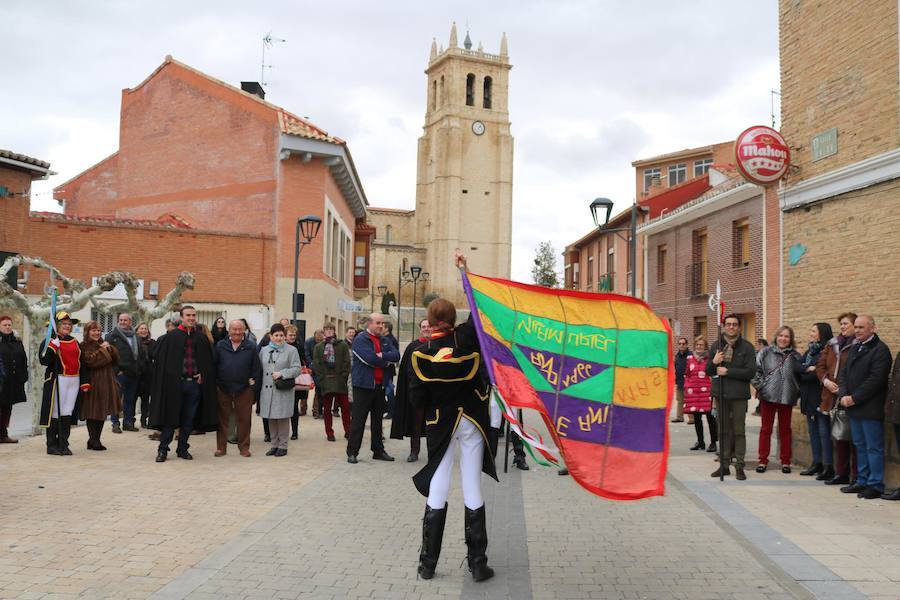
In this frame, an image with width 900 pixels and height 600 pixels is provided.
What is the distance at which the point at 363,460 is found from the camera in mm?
10703

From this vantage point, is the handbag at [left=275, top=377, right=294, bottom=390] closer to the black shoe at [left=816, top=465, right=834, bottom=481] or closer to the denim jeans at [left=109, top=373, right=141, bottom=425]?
the denim jeans at [left=109, top=373, right=141, bottom=425]

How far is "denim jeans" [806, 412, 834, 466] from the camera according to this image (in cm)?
942

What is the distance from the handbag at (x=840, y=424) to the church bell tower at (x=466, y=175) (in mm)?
77197

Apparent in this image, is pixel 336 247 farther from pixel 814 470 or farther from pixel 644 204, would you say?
pixel 814 470

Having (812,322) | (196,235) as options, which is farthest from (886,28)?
(196,235)

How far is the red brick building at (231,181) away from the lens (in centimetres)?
2488

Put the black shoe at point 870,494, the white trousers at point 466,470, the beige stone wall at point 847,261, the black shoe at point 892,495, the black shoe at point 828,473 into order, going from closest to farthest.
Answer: the white trousers at point 466,470, the black shoe at point 892,495, the black shoe at point 870,494, the beige stone wall at point 847,261, the black shoe at point 828,473

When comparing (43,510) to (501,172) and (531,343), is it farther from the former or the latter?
(501,172)

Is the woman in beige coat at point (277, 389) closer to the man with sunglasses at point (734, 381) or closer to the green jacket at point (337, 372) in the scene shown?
the green jacket at point (337, 372)

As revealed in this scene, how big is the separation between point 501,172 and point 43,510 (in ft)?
277

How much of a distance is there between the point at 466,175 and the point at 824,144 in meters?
80.2

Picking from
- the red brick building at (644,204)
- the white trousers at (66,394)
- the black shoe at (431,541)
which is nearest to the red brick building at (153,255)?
the white trousers at (66,394)

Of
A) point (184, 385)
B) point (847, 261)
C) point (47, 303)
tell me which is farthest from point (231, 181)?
point (847, 261)

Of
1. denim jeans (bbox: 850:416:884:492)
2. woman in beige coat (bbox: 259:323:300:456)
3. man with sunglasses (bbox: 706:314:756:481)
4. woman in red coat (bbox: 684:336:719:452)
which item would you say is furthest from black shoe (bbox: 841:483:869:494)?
woman in beige coat (bbox: 259:323:300:456)
